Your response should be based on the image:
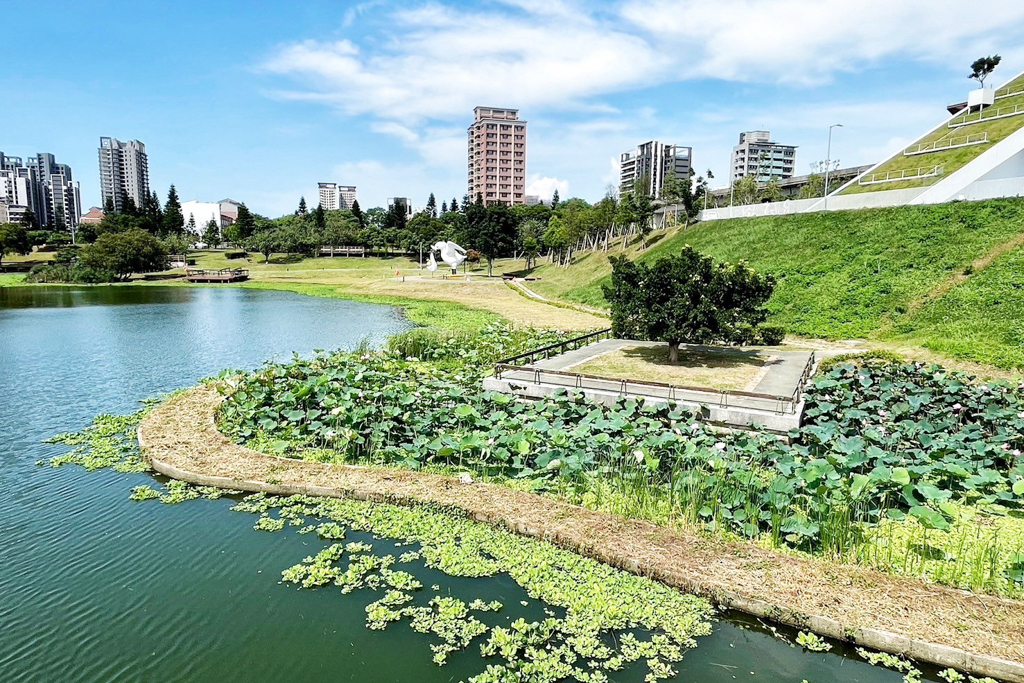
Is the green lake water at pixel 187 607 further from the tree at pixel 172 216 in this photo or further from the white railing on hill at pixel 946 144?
the tree at pixel 172 216

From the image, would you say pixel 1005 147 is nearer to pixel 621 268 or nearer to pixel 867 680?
pixel 621 268

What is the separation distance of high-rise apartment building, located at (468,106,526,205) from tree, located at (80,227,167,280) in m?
83.6

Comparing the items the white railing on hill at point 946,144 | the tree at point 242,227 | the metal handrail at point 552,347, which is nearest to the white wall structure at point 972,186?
the white railing on hill at point 946,144

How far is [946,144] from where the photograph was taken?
131 ft

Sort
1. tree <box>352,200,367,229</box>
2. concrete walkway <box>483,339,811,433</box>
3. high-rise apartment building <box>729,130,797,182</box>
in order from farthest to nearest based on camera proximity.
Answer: high-rise apartment building <box>729,130,797,182</box>
tree <box>352,200,367,229</box>
concrete walkway <box>483,339,811,433</box>

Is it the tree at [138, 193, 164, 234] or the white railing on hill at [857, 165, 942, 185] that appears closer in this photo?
the white railing on hill at [857, 165, 942, 185]

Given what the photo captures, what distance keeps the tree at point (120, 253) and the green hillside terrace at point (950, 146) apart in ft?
247

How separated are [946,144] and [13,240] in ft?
346

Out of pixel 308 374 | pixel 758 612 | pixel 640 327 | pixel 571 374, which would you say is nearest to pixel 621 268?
pixel 640 327

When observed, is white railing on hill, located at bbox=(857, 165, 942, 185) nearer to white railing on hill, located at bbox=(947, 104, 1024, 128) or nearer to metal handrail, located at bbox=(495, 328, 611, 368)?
white railing on hill, located at bbox=(947, 104, 1024, 128)

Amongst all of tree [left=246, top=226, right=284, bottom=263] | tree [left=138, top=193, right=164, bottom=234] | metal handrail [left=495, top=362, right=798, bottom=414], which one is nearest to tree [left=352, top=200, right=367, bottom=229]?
tree [left=246, top=226, right=284, bottom=263]

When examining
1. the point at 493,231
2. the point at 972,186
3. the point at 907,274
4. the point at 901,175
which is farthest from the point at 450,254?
the point at 972,186

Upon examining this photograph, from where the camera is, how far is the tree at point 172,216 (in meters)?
95.6

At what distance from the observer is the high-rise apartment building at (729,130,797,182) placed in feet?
445
